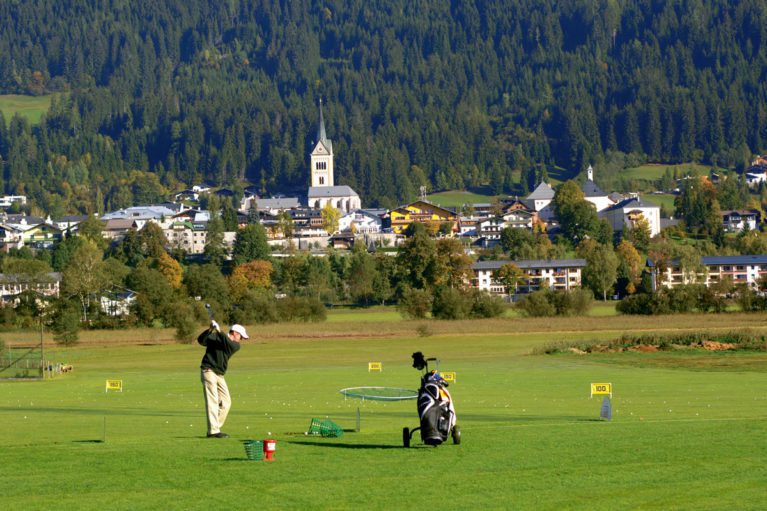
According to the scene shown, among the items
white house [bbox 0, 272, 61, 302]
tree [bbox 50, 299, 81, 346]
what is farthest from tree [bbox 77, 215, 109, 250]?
tree [bbox 50, 299, 81, 346]

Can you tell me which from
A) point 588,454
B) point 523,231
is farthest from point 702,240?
point 588,454

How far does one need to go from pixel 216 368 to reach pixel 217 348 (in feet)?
0.95

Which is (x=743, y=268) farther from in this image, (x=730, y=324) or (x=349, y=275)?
(x=730, y=324)

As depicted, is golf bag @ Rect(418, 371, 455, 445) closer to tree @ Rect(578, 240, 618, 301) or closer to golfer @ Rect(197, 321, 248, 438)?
golfer @ Rect(197, 321, 248, 438)

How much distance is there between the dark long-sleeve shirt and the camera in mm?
20625

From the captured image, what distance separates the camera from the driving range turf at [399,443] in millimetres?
15398

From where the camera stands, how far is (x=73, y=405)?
1321 inches

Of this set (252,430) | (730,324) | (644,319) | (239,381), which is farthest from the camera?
(644,319)

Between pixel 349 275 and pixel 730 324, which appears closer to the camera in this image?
pixel 730 324

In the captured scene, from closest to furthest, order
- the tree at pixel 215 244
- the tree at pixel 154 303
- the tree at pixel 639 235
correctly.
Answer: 1. the tree at pixel 154 303
2. the tree at pixel 215 244
3. the tree at pixel 639 235

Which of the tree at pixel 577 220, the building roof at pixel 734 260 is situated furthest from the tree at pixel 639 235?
the building roof at pixel 734 260

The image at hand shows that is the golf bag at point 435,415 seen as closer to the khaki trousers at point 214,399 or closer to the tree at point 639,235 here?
the khaki trousers at point 214,399

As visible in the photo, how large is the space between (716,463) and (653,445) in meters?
1.60

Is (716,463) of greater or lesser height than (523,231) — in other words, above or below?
below
